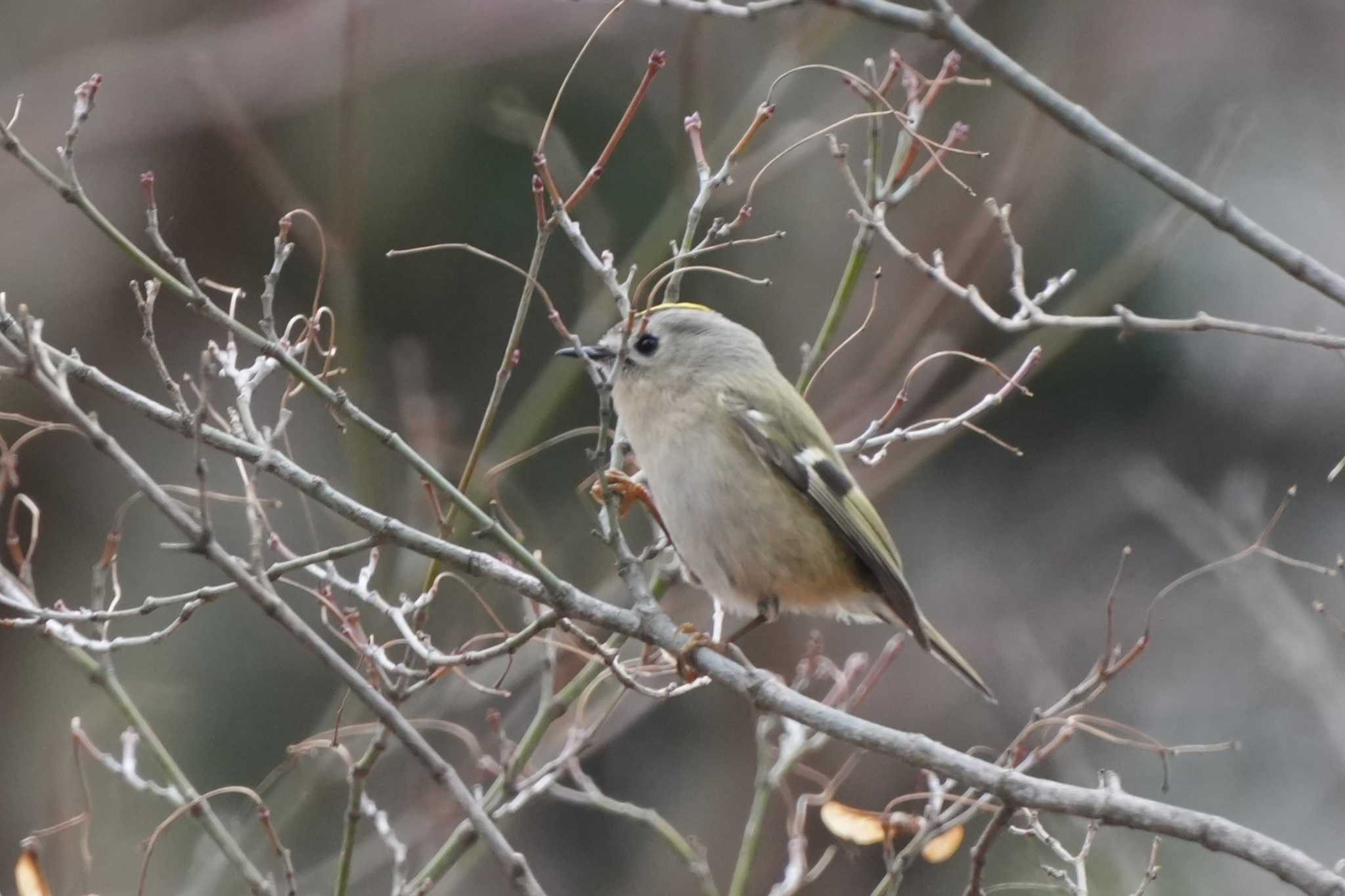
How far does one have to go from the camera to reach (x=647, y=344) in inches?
115

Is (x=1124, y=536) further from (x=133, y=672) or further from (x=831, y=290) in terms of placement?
(x=133, y=672)

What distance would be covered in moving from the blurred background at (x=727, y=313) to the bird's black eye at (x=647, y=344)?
853mm

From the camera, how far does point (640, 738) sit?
5.91m

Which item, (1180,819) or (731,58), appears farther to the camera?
(731,58)

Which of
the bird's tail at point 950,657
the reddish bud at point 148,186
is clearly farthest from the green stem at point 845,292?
the reddish bud at point 148,186

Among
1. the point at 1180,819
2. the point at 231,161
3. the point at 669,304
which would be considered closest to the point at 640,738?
the point at 231,161

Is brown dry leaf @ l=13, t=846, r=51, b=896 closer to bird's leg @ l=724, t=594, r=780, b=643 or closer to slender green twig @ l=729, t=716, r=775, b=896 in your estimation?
slender green twig @ l=729, t=716, r=775, b=896

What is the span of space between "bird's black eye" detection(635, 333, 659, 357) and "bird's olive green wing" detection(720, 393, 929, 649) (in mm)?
181

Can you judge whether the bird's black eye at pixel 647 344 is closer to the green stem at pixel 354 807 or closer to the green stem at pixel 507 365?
the green stem at pixel 507 365

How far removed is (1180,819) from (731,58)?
510 cm

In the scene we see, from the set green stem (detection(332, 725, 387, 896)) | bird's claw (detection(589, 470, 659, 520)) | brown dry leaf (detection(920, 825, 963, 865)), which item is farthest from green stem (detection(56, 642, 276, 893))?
brown dry leaf (detection(920, 825, 963, 865))

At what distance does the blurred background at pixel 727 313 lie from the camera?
4.65 metres

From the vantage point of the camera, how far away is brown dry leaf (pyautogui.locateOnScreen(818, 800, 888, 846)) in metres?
2.44

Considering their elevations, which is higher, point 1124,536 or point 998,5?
point 998,5
